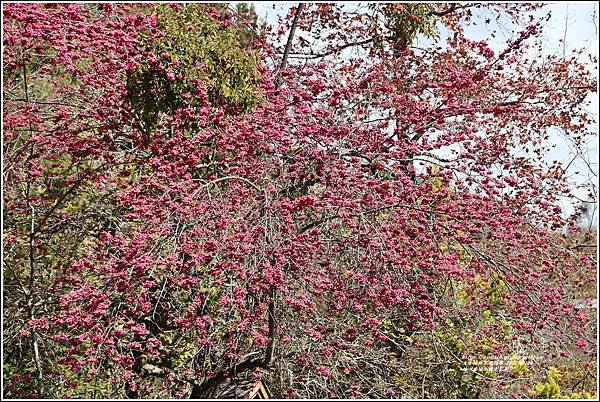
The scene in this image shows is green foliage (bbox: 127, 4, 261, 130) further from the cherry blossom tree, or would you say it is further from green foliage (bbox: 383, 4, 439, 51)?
green foliage (bbox: 383, 4, 439, 51)

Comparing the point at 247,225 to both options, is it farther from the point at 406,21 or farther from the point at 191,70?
the point at 406,21

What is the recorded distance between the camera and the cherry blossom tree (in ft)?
11.6

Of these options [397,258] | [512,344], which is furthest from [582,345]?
[397,258]

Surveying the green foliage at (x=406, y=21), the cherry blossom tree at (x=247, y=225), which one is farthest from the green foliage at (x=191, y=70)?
the green foliage at (x=406, y=21)

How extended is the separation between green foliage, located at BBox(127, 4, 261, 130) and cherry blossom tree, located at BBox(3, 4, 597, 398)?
0.04 ft

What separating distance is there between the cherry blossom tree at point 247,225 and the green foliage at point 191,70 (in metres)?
0.01

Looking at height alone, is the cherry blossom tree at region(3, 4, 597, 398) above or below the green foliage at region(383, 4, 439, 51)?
below

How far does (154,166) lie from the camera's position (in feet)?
12.8

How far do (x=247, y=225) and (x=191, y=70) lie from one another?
3.10 feet

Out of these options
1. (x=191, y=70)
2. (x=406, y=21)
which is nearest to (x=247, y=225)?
(x=191, y=70)

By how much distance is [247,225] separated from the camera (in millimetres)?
3568

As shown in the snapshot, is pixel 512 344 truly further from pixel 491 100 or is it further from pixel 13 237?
pixel 13 237

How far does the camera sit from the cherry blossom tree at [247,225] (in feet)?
11.6

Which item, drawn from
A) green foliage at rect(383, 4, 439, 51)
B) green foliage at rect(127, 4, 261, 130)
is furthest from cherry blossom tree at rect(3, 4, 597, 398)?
green foliage at rect(383, 4, 439, 51)
